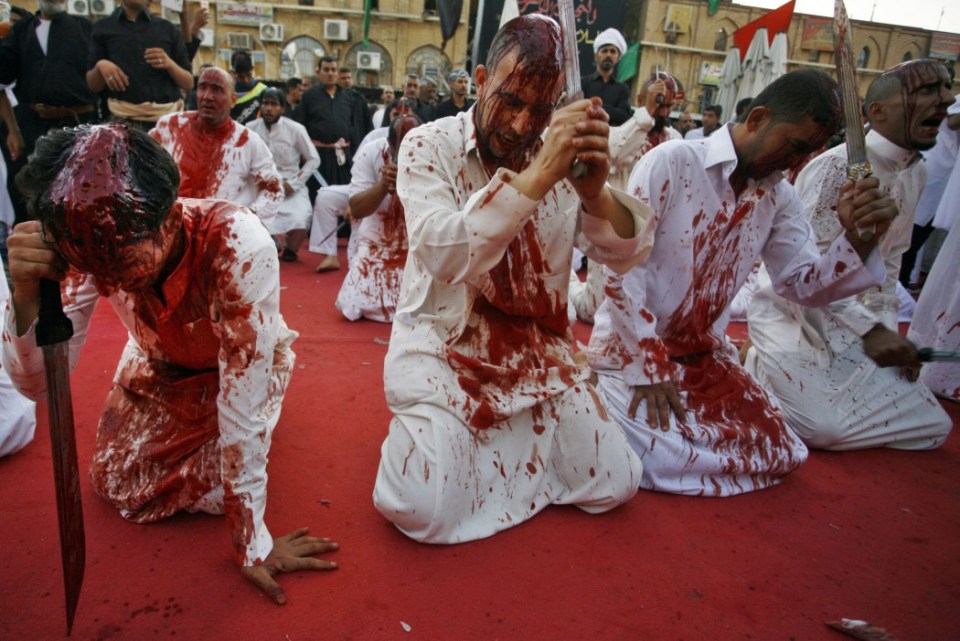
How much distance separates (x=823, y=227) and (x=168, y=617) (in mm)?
3222

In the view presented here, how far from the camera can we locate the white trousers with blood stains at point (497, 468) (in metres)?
1.92

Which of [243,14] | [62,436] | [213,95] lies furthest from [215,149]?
[243,14]

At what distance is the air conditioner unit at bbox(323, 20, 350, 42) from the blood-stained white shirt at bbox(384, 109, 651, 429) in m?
23.9

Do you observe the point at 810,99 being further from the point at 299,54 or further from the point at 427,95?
the point at 299,54

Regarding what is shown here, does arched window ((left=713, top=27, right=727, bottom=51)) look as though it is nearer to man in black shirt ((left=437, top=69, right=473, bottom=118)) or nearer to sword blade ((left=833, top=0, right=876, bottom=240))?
man in black shirt ((left=437, top=69, right=473, bottom=118))

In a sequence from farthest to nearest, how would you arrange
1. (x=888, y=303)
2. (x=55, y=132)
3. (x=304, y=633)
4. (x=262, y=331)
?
(x=888, y=303)
(x=262, y=331)
(x=304, y=633)
(x=55, y=132)

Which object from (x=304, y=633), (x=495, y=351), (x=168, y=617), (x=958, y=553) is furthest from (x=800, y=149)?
(x=168, y=617)

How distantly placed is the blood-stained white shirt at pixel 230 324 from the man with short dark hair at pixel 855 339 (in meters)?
2.43

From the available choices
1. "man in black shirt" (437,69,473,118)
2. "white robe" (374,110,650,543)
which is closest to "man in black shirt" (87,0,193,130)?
"white robe" (374,110,650,543)

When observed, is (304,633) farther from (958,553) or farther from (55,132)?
(958,553)

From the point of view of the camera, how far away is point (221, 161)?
4.12 meters

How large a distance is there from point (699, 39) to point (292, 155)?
25.0 metres

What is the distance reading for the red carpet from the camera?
161 cm

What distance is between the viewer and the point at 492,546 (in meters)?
1.98
